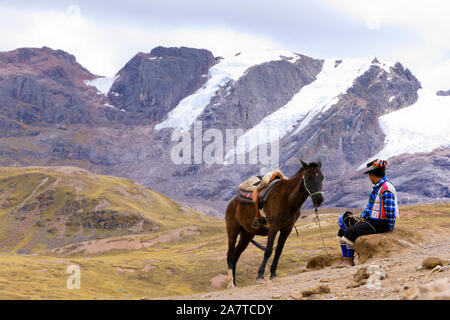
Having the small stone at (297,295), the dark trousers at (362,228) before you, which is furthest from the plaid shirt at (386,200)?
the small stone at (297,295)

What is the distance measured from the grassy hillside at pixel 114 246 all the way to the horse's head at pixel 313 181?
18.9 ft

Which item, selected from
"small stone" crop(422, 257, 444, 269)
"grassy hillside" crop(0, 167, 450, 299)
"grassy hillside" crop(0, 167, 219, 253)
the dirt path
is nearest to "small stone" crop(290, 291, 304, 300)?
the dirt path

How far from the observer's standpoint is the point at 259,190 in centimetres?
1767

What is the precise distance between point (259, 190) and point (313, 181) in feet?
9.11

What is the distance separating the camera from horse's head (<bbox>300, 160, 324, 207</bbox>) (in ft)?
49.7

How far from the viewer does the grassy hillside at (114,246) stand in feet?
252

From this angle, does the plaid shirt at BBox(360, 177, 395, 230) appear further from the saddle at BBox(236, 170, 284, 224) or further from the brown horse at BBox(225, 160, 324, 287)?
the saddle at BBox(236, 170, 284, 224)

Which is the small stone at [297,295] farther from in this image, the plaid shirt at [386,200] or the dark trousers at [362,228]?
the plaid shirt at [386,200]

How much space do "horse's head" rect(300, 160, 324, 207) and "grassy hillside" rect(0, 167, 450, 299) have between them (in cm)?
577

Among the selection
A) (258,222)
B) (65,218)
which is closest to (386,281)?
(258,222)

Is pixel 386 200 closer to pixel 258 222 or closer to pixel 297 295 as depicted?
pixel 258 222
